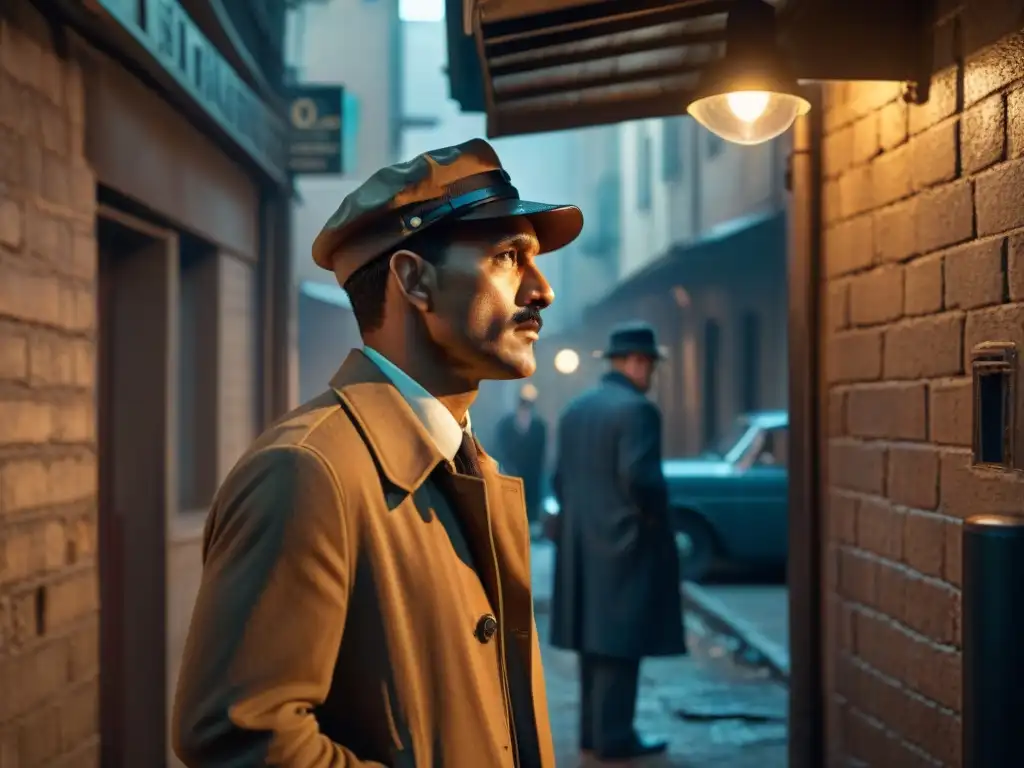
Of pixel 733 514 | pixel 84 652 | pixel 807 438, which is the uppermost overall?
pixel 807 438

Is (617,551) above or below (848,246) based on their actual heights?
below

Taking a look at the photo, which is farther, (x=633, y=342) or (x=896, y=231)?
(x=633, y=342)

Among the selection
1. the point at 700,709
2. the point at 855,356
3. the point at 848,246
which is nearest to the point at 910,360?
the point at 855,356

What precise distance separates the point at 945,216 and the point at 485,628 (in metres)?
2.02

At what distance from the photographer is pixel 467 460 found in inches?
85.4

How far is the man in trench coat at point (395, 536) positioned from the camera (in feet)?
5.84

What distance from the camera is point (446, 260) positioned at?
215 centimetres

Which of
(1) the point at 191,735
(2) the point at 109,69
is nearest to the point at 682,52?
(2) the point at 109,69

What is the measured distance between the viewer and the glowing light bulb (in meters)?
3.61

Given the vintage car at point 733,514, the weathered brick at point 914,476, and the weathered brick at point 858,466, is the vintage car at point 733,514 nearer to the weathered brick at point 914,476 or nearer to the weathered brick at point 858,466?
the weathered brick at point 858,466

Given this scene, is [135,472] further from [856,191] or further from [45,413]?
[856,191]

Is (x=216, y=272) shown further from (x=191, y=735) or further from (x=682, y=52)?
(x=191, y=735)

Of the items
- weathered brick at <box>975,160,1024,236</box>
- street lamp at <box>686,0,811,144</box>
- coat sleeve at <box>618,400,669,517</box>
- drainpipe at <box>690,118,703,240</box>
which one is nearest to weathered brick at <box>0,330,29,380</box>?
street lamp at <box>686,0,811,144</box>

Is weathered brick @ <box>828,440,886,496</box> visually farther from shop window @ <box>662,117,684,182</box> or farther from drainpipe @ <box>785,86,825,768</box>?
shop window @ <box>662,117,684,182</box>
